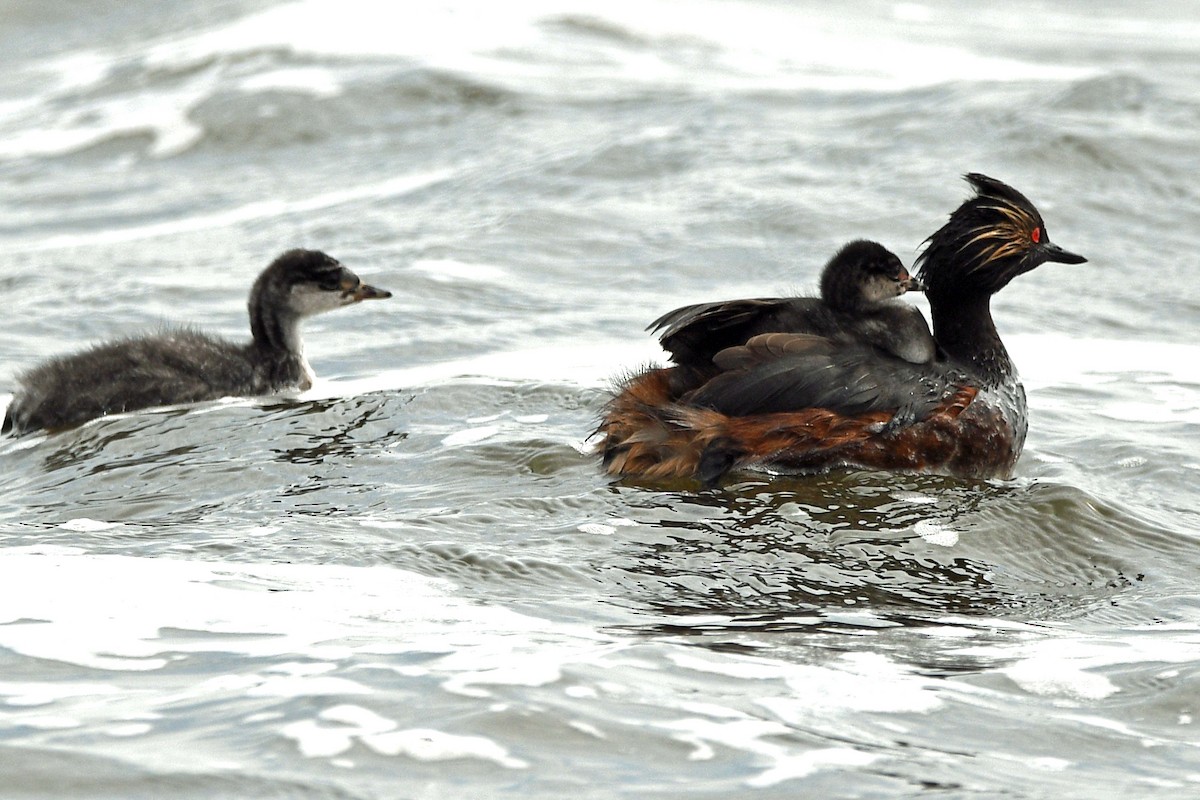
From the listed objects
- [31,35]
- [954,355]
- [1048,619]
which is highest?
[31,35]

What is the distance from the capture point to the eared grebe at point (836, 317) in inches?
266

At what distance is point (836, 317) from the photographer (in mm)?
6996

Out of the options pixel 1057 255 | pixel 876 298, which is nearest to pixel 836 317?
pixel 876 298

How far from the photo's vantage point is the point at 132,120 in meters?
15.8

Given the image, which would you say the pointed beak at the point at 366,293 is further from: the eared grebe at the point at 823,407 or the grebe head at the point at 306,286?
the eared grebe at the point at 823,407

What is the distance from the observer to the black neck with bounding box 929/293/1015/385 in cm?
726

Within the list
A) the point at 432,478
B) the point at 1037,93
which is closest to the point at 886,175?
the point at 1037,93

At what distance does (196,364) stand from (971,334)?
12.1 feet

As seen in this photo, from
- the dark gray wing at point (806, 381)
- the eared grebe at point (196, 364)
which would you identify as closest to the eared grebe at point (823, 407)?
the dark gray wing at point (806, 381)

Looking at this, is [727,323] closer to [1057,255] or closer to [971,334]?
[971,334]

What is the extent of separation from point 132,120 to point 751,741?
1289cm

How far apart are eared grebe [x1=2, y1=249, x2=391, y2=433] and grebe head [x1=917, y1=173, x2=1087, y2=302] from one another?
334cm

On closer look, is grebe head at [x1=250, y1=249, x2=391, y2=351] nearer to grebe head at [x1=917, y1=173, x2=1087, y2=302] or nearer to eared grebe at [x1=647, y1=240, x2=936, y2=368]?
eared grebe at [x1=647, y1=240, x2=936, y2=368]

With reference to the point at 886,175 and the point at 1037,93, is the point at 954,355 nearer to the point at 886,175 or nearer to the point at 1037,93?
the point at 886,175
